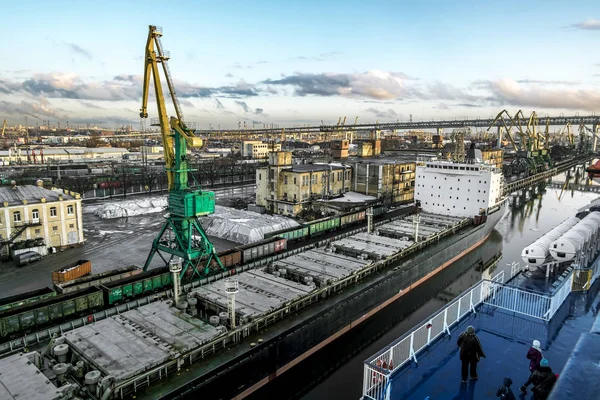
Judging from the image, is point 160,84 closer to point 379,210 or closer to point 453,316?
point 453,316

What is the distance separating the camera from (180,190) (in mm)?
19734

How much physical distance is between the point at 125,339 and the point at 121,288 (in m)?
5.35

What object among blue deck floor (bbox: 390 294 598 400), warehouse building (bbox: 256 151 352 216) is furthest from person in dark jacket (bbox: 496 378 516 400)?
warehouse building (bbox: 256 151 352 216)

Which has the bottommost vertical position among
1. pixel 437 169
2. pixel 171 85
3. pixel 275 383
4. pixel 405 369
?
pixel 275 383

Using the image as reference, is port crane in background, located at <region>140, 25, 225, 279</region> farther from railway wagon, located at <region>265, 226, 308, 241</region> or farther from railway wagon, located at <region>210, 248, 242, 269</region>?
railway wagon, located at <region>265, 226, 308, 241</region>

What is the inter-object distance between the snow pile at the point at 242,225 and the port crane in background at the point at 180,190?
8045mm

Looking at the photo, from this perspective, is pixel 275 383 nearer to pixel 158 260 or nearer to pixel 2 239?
pixel 158 260

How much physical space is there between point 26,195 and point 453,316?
30001 mm

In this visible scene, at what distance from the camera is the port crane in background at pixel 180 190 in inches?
762

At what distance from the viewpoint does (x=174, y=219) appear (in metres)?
19.9

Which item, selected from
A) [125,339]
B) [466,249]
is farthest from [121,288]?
[466,249]

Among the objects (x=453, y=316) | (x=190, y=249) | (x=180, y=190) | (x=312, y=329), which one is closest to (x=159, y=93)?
(x=180, y=190)

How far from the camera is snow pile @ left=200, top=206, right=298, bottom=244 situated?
2975 cm

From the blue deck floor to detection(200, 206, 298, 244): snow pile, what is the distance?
2042 centimetres
